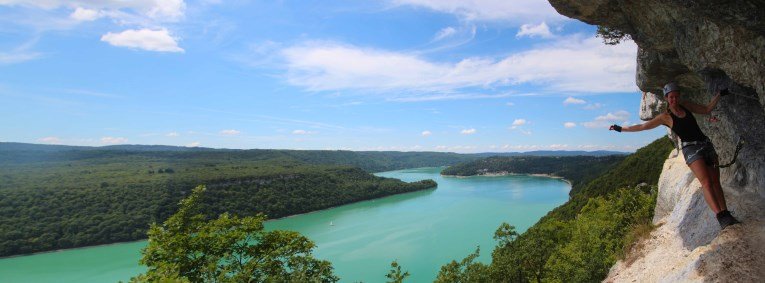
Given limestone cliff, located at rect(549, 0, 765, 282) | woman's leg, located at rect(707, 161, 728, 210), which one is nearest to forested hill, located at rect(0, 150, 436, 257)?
limestone cliff, located at rect(549, 0, 765, 282)

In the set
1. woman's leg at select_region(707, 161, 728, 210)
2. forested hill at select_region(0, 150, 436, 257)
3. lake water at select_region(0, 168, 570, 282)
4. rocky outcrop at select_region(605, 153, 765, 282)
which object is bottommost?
lake water at select_region(0, 168, 570, 282)

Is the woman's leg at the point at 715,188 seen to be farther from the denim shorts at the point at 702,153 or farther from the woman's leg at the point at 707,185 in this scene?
the denim shorts at the point at 702,153

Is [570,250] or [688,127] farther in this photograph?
[570,250]

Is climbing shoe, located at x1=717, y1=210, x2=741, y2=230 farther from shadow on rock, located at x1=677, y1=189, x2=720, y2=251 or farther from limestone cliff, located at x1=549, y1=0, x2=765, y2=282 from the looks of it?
shadow on rock, located at x1=677, y1=189, x2=720, y2=251

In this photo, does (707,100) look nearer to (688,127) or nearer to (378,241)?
(688,127)

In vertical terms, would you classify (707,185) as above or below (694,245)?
above

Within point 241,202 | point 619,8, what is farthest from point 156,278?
point 241,202

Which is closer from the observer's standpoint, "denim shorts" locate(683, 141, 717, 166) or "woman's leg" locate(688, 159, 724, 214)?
"woman's leg" locate(688, 159, 724, 214)

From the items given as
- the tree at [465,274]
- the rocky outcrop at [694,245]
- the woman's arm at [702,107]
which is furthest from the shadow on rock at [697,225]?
the tree at [465,274]

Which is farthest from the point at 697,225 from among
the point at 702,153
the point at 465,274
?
the point at 465,274
